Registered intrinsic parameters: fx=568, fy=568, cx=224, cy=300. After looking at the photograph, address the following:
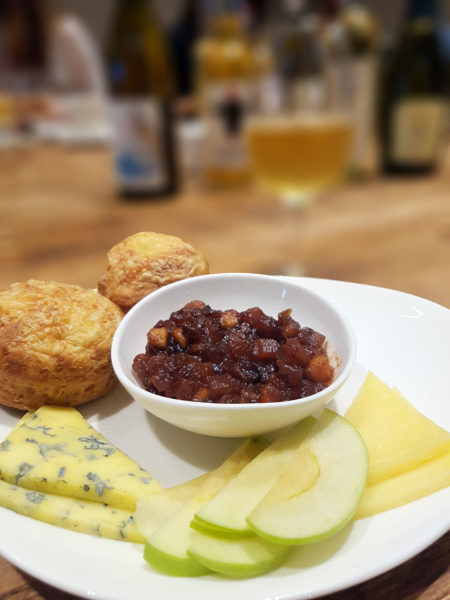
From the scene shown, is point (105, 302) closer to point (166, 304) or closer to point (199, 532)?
point (166, 304)

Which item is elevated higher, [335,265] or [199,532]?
[199,532]

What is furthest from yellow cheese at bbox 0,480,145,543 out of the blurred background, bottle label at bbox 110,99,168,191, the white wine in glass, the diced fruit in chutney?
bottle label at bbox 110,99,168,191

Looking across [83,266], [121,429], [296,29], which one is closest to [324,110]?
[296,29]

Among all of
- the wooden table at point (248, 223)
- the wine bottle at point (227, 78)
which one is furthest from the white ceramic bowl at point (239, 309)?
the wine bottle at point (227, 78)

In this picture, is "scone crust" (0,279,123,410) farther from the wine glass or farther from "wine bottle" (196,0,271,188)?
"wine bottle" (196,0,271,188)

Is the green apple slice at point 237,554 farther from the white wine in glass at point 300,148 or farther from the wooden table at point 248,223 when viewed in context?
the white wine in glass at point 300,148

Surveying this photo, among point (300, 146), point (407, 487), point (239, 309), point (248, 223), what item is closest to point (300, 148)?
point (300, 146)
